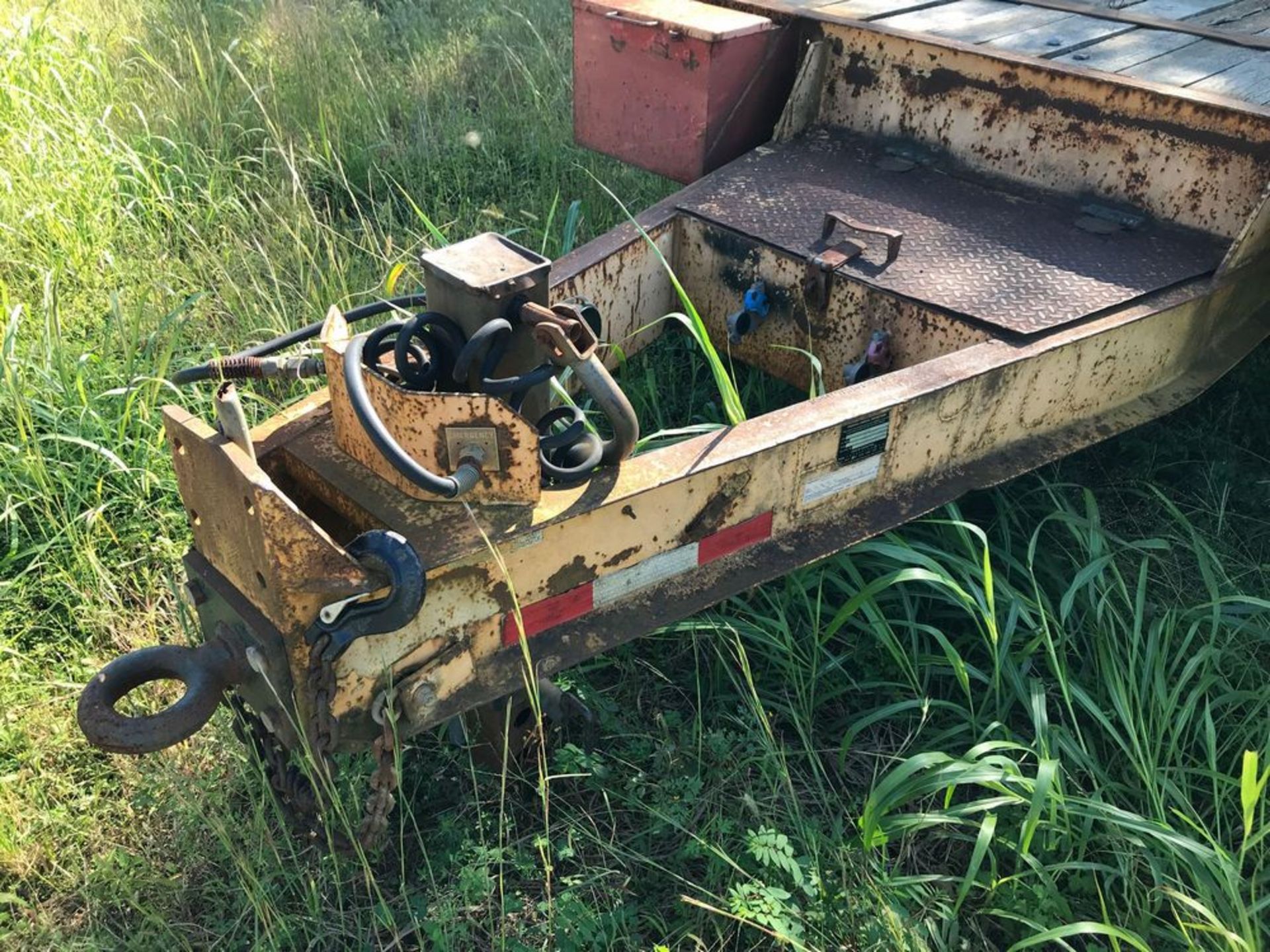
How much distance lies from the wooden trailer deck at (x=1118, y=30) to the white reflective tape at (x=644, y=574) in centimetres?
187

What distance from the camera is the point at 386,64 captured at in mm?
5977

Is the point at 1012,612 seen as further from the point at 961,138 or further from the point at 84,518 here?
the point at 84,518

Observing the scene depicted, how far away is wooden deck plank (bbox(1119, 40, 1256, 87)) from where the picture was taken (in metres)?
3.01

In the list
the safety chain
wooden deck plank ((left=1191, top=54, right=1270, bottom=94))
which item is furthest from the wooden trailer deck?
the safety chain

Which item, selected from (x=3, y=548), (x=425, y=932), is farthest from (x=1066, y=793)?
(x=3, y=548)

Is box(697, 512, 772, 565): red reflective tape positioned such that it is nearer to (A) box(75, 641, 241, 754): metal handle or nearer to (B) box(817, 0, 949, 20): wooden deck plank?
(A) box(75, 641, 241, 754): metal handle

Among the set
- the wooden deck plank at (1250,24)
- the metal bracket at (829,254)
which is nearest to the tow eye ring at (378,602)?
the metal bracket at (829,254)

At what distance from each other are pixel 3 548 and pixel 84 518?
236mm

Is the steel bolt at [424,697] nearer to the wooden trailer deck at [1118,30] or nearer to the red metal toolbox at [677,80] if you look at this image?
the red metal toolbox at [677,80]

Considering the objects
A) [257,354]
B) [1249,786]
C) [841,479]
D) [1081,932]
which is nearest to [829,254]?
[841,479]

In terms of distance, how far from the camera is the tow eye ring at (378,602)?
1.72 meters

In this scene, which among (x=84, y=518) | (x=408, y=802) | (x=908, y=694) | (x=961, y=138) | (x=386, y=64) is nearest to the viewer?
(x=408, y=802)

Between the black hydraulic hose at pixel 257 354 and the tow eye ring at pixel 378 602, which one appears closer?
the tow eye ring at pixel 378 602

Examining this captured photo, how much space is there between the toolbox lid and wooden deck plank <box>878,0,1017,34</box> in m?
0.41
